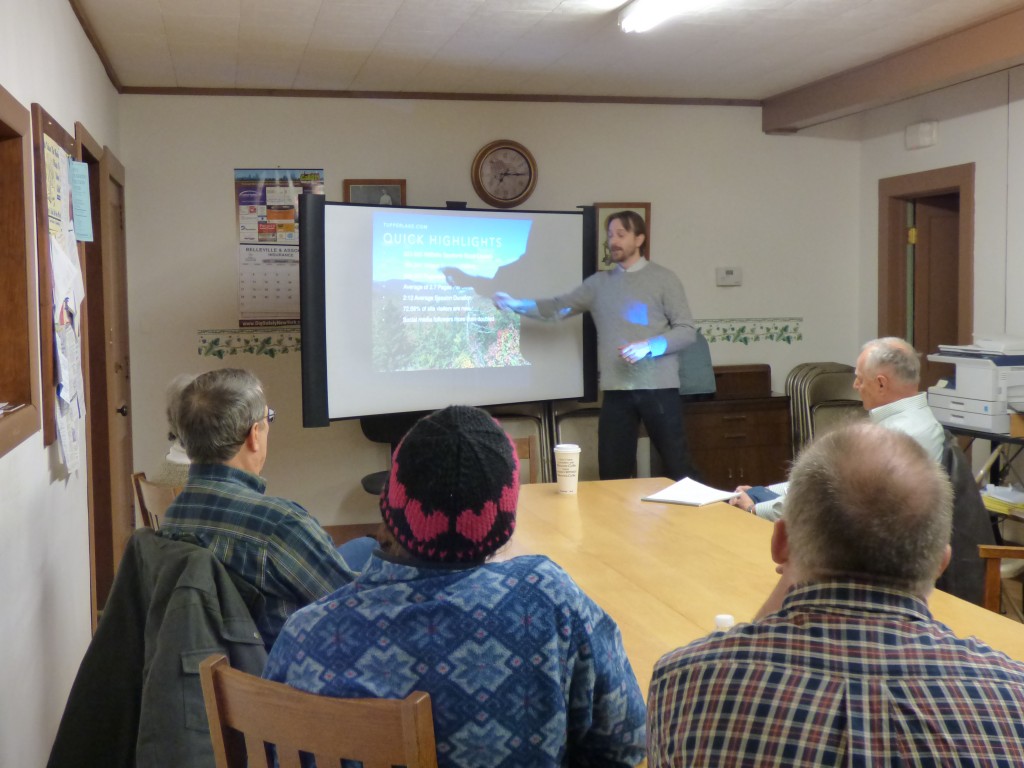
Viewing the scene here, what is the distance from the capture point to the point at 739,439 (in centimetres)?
552

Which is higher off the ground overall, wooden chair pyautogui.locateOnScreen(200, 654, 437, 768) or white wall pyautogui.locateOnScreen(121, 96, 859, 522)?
white wall pyautogui.locateOnScreen(121, 96, 859, 522)

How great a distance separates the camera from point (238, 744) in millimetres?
1270

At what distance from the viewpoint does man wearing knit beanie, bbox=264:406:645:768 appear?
1213 mm

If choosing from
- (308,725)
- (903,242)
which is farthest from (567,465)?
(903,242)

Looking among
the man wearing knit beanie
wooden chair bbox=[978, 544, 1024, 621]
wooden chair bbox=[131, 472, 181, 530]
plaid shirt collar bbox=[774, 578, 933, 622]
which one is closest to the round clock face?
wooden chair bbox=[131, 472, 181, 530]

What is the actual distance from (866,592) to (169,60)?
4.28 metres

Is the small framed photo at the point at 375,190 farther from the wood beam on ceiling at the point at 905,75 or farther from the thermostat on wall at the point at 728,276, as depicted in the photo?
the wood beam on ceiling at the point at 905,75

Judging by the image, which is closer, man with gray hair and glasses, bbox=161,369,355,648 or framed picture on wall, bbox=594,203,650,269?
man with gray hair and glasses, bbox=161,369,355,648

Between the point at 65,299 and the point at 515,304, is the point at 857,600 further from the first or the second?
the point at 515,304

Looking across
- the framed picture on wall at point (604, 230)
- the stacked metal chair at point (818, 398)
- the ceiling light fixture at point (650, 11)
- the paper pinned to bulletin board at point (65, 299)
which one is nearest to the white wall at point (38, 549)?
the paper pinned to bulletin board at point (65, 299)

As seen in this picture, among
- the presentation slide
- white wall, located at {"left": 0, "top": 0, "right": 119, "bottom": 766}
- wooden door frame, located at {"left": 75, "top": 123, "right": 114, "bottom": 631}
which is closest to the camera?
white wall, located at {"left": 0, "top": 0, "right": 119, "bottom": 766}

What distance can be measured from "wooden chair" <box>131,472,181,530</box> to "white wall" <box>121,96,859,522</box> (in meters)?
2.59

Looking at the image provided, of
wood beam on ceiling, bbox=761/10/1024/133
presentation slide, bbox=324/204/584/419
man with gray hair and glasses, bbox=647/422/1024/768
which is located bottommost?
man with gray hair and glasses, bbox=647/422/1024/768

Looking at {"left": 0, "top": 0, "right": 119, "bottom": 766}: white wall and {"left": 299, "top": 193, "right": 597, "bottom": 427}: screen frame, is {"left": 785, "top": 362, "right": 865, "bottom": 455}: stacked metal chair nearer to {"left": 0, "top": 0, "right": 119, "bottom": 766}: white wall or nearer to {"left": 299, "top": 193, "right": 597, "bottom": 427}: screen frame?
{"left": 299, "top": 193, "right": 597, "bottom": 427}: screen frame
